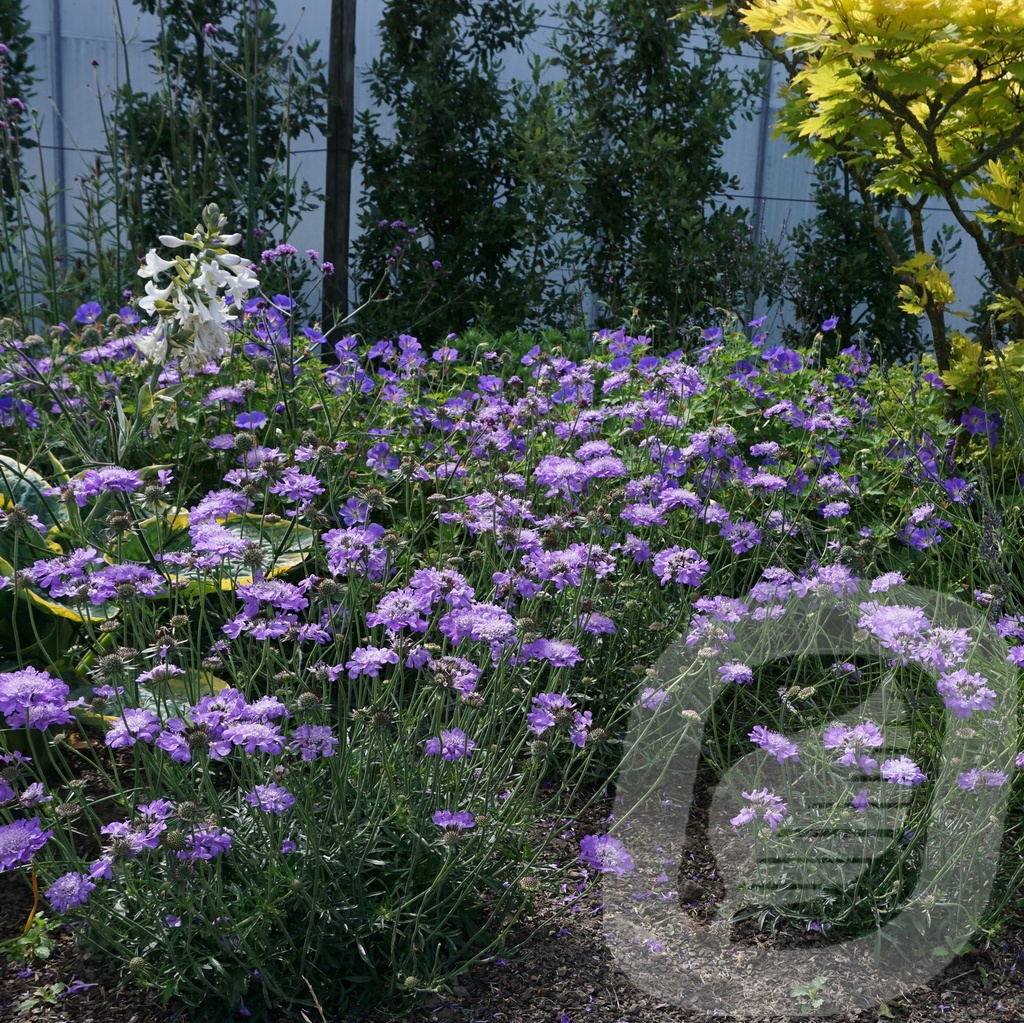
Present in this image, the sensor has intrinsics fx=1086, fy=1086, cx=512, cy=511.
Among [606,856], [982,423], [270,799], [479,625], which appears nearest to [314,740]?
[270,799]

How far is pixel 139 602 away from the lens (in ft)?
6.15

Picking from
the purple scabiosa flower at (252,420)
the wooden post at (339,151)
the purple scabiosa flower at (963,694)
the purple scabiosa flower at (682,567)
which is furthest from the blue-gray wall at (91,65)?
the purple scabiosa flower at (963,694)

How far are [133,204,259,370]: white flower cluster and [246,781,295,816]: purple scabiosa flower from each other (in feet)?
3.76

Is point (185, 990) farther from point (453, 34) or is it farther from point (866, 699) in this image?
point (453, 34)

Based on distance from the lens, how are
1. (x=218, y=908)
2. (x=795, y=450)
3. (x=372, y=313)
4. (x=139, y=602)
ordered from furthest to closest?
(x=372, y=313) → (x=795, y=450) → (x=139, y=602) → (x=218, y=908)

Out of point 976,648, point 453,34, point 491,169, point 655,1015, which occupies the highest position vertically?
point 453,34

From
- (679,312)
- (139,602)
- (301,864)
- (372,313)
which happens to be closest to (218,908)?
(301,864)

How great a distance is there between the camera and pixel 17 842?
1524mm

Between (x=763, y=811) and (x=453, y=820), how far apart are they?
1.85 feet

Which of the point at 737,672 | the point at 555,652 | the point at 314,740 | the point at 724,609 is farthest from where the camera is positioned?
the point at 724,609

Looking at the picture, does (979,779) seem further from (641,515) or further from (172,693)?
(172,693)

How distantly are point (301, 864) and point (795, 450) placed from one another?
2166 mm

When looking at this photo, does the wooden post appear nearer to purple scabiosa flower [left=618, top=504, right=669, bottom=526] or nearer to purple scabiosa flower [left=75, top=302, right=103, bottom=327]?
purple scabiosa flower [left=75, top=302, right=103, bottom=327]

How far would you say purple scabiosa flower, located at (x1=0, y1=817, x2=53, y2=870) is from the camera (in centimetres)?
151
